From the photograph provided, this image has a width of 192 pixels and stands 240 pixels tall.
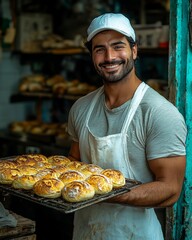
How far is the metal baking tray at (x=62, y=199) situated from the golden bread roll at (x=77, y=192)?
0.08 feet

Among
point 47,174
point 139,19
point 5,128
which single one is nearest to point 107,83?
point 47,174

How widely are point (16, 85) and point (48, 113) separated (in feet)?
2.04

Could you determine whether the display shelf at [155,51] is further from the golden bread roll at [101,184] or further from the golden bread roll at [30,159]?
the golden bread roll at [101,184]

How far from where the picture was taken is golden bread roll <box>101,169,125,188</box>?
2.30m

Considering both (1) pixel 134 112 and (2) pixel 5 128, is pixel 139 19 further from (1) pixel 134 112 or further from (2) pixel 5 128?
(1) pixel 134 112

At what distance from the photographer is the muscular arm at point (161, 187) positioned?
7.54 ft

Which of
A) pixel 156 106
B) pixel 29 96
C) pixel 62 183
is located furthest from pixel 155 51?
pixel 62 183

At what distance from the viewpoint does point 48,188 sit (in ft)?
7.18

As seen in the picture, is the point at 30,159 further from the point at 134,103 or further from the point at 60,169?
the point at 134,103

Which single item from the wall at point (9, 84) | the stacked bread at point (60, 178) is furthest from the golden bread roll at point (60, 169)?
the wall at point (9, 84)

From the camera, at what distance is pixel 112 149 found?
2.54 meters

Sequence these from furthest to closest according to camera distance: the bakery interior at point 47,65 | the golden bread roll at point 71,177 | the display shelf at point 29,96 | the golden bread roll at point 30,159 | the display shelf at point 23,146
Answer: the display shelf at point 29,96, the bakery interior at point 47,65, the display shelf at point 23,146, the golden bread roll at point 30,159, the golden bread roll at point 71,177

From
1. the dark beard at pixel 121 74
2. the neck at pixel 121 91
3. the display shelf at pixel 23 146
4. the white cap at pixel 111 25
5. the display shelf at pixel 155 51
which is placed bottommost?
the display shelf at pixel 23 146

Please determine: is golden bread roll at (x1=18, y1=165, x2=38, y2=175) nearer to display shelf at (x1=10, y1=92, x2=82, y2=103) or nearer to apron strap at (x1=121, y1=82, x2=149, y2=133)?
apron strap at (x1=121, y1=82, x2=149, y2=133)
